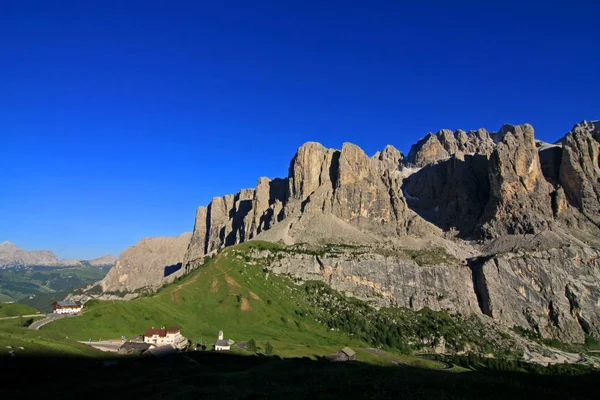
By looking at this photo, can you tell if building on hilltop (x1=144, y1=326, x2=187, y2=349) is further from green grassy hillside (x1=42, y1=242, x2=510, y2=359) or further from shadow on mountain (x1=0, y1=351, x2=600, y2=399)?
shadow on mountain (x1=0, y1=351, x2=600, y2=399)

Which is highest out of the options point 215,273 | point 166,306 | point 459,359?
point 215,273

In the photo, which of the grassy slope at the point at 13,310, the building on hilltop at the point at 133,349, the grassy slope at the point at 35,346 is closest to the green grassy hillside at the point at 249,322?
the grassy slope at the point at 35,346

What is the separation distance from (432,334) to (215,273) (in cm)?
10349

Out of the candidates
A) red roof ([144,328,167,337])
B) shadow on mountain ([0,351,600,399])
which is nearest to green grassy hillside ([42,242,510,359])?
red roof ([144,328,167,337])

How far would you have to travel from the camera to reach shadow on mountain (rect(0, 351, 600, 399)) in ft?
148

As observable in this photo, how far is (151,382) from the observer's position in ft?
195

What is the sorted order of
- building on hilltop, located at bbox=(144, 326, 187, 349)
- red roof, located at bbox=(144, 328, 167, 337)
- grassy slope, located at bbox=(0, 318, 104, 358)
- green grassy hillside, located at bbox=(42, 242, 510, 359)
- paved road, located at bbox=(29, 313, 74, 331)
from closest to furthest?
grassy slope, located at bbox=(0, 318, 104, 358), building on hilltop, located at bbox=(144, 326, 187, 349), red roof, located at bbox=(144, 328, 167, 337), paved road, located at bbox=(29, 313, 74, 331), green grassy hillside, located at bbox=(42, 242, 510, 359)

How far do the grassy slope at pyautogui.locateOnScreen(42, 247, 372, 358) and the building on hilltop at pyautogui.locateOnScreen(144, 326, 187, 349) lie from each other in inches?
533

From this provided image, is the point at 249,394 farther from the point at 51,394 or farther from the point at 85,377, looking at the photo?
the point at 85,377

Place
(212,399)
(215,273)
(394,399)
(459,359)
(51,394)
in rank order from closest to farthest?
(394,399) < (212,399) < (51,394) < (459,359) < (215,273)

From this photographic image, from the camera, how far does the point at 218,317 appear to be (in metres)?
157

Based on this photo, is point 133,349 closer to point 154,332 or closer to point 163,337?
point 154,332

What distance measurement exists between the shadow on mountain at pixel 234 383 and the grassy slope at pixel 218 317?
3787 cm

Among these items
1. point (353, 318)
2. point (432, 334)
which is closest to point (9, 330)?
point (353, 318)
